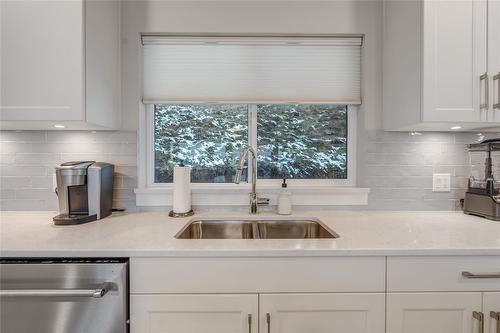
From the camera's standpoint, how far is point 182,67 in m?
1.70

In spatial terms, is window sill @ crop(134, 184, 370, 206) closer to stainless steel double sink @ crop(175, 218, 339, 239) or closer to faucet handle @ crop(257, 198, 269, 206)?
faucet handle @ crop(257, 198, 269, 206)

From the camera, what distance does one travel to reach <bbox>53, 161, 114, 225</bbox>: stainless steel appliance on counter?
1402 mm

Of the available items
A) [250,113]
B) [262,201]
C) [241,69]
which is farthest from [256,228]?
[241,69]

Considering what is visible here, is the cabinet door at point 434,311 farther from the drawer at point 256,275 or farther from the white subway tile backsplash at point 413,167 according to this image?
the white subway tile backsplash at point 413,167

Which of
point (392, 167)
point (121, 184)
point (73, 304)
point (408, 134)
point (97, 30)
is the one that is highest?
point (97, 30)

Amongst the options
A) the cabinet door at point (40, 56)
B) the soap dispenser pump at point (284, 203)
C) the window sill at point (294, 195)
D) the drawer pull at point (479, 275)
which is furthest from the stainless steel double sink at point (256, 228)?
the cabinet door at point (40, 56)

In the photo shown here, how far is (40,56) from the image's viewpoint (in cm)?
128

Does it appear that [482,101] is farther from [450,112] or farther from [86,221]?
[86,221]

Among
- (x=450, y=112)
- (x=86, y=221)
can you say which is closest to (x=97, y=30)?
(x=86, y=221)

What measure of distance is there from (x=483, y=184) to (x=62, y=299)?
2.15m

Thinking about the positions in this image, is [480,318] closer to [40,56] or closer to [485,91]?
[485,91]

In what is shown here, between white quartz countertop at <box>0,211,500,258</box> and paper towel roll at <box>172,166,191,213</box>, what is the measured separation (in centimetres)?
8

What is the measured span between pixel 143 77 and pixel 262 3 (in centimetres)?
87

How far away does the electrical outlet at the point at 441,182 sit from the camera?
1704 millimetres
